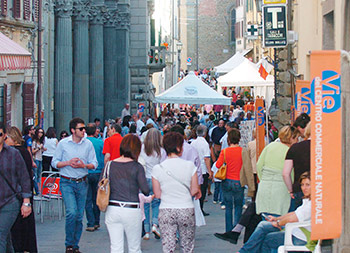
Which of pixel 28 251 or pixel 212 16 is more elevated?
pixel 212 16

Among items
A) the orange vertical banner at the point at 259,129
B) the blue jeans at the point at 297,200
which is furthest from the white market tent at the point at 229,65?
the blue jeans at the point at 297,200

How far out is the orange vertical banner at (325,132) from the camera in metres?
6.11

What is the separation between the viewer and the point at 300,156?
8633 mm

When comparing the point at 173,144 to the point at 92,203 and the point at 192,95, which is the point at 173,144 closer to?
the point at 92,203

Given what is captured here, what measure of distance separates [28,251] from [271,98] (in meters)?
17.9

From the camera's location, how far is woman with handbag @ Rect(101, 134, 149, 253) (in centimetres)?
817

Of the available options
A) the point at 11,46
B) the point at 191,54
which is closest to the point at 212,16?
the point at 191,54

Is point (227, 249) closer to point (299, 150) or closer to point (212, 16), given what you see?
point (299, 150)

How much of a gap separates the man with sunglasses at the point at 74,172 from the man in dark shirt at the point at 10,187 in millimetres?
1734

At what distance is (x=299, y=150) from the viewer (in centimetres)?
862

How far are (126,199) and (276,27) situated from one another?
9766mm

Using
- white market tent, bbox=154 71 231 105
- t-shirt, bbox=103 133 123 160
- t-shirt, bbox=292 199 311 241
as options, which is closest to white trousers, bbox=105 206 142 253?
t-shirt, bbox=292 199 311 241

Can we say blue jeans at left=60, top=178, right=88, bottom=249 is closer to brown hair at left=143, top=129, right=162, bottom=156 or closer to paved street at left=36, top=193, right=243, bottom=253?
paved street at left=36, top=193, right=243, bottom=253

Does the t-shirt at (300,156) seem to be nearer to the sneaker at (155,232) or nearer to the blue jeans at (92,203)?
the sneaker at (155,232)
